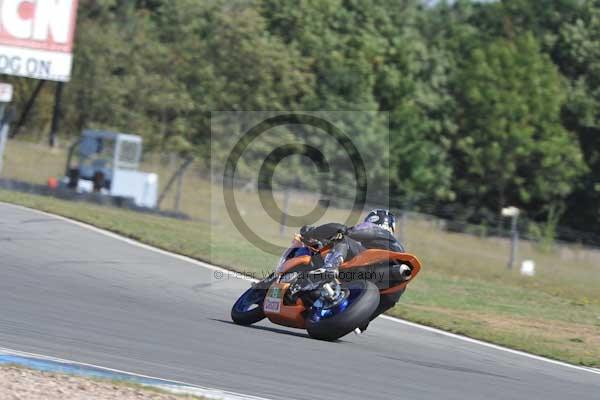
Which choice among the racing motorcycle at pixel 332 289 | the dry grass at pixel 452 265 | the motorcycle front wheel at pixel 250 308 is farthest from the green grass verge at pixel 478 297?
the motorcycle front wheel at pixel 250 308

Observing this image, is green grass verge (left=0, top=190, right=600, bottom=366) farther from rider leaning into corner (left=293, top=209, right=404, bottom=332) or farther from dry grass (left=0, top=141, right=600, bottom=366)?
rider leaning into corner (left=293, top=209, right=404, bottom=332)

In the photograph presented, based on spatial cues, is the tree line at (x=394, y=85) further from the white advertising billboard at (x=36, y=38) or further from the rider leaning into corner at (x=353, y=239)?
the rider leaning into corner at (x=353, y=239)

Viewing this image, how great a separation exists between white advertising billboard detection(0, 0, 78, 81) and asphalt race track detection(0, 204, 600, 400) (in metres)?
13.8

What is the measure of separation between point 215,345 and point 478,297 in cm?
939

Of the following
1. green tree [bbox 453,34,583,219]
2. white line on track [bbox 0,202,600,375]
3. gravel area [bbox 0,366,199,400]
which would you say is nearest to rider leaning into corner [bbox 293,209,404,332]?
white line on track [bbox 0,202,600,375]

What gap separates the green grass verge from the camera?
1296 cm

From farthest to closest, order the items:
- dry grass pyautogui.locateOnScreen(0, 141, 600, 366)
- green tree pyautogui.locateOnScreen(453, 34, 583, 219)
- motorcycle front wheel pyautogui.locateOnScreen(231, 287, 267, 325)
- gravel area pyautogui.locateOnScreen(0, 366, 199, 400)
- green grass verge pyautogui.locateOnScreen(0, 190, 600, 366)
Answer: green tree pyautogui.locateOnScreen(453, 34, 583, 219) < dry grass pyautogui.locateOnScreen(0, 141, 600, 366) < green grass verge pyautogui.locateOnScreen(0, 190, 600, 366) < motorcycle front wheel pyautogui.locateOnScreen(231, 287, 267, 325) < gravel area pyautogui.locateOnScreen(0, 366, 199, 400)

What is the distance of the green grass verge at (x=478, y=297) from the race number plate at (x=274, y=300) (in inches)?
124

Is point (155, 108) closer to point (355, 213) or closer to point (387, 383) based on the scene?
point (355, 213)

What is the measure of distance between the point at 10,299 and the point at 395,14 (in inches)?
1777

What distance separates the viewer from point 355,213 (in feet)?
114

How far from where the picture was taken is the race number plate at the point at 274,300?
33.5 feet

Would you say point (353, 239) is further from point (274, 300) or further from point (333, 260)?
point (274, 300)

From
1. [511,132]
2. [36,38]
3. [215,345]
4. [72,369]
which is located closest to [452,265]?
[36,38]
